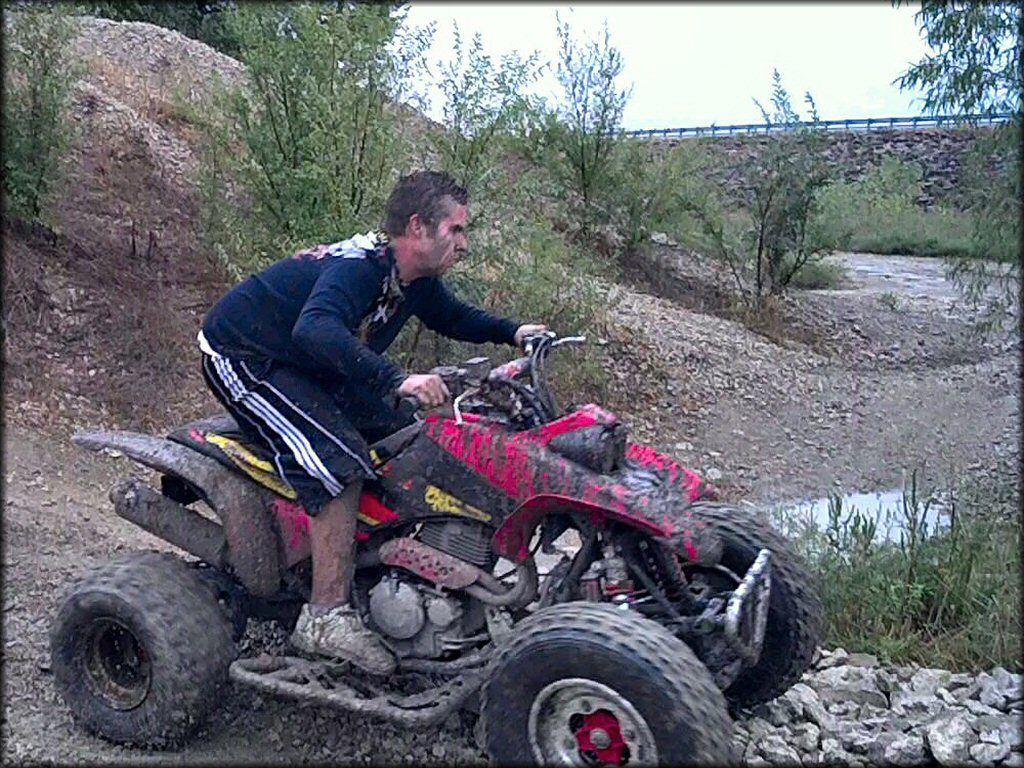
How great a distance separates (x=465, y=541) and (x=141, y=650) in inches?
51.5

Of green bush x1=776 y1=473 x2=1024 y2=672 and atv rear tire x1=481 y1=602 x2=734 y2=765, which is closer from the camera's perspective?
atv rear tire x1=481 y1=602 x2=734 y2=765

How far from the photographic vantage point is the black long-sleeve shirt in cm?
402

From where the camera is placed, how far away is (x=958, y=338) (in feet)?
Answer: 51.1

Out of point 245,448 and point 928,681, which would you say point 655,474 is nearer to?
point 245,448

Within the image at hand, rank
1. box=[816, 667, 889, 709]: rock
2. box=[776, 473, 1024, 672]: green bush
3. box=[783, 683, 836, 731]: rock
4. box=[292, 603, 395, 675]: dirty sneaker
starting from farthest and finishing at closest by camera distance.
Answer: box=[776, 473, 1024, 672]: green bush < box=[816, 667, 889, 709]: rock < box=[783, 683, 836, 731]: rock < box=[292, 603, 395, 675]: dirty sneaker

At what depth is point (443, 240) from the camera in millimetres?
4355

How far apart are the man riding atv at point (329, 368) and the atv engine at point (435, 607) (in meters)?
0.09

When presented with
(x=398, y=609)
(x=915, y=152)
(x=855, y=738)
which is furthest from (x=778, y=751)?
(x=915, y=152)

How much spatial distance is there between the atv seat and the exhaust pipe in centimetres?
29

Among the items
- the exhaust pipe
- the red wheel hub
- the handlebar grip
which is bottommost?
the red wheel hub

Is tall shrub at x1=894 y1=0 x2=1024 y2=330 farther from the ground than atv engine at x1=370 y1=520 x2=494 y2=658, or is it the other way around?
tall shrub at x1=894 y1=0 x2=1024 y2=330

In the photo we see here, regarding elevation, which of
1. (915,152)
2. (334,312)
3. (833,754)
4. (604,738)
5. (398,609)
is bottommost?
(833,754)

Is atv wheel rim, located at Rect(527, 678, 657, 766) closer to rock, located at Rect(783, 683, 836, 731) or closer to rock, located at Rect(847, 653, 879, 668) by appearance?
rock, located at Rect(783, 683, 836, 731)

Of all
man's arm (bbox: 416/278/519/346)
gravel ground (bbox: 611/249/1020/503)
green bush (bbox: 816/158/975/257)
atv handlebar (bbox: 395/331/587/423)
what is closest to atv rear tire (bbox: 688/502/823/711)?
atv handlebar (bbox: 395/331/587/423)
